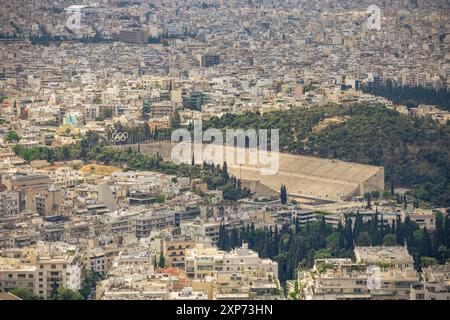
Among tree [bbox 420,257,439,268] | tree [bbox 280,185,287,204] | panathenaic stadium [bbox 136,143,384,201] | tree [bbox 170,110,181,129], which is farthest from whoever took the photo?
tree [bbox 170,110,181,129]

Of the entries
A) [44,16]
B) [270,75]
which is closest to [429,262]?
[270,75]

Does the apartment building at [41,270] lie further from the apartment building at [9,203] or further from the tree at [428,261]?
the apartment building at [9,203]

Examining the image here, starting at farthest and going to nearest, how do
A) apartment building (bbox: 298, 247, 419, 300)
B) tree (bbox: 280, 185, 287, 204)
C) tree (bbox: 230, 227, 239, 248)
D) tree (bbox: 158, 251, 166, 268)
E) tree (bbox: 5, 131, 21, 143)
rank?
tree (bbox: 5, 131, 21, 143)
tree (bbox: 280, 185, 287, 204)
tree (bbox: 230, 227, 239, 248)
tree (bbox: 158, 251, 166, 268)
apartment building (bbox: 298, 247, 419, 300)

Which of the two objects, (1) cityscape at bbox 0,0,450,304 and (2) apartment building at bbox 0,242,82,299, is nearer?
(2) apartment building at bbox 0,242,82,299

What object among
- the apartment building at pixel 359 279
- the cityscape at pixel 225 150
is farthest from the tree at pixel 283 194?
the apartment building at pixel 359 279

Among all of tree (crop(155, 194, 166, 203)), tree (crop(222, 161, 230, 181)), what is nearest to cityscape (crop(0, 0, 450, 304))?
tree (crop(155, 194, 166, 203))

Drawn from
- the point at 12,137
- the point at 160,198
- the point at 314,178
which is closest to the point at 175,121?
the point at 12,137

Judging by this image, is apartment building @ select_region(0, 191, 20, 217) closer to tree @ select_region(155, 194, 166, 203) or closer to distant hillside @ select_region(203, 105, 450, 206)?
tree @ select_region(155, 194, 166, 203)
